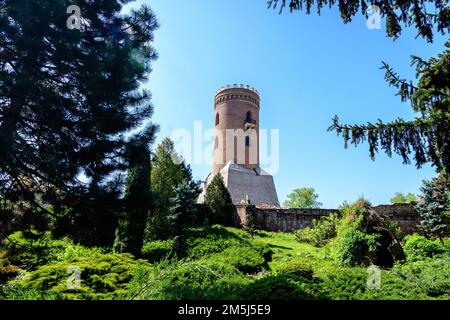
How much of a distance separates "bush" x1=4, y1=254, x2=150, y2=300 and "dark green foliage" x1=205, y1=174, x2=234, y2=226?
12.9 meters

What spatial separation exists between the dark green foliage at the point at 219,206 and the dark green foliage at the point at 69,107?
13.0 metres

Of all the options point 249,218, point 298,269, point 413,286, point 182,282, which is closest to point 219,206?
point 249,218

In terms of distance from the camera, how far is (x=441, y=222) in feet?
54.4

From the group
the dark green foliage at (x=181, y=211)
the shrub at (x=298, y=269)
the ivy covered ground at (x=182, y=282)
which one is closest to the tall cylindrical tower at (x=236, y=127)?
the dark green foliage at (x=181, y=211)

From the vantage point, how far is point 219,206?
19.1 meters

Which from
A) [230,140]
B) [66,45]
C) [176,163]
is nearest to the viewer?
[66,45]

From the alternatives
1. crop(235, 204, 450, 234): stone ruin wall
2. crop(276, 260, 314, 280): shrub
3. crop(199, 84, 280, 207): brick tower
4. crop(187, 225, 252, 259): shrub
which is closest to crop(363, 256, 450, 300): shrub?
crop(276, 260, 314, 280): shrub

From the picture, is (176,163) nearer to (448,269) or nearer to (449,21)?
(448,269)

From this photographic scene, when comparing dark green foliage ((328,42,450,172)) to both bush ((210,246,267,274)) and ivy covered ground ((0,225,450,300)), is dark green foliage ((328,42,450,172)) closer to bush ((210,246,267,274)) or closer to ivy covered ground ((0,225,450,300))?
ivy covered ground ((0,225,450,300))

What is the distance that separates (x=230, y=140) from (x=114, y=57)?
78.5 ft

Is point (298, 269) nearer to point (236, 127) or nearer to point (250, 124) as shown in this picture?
point (236, 127)

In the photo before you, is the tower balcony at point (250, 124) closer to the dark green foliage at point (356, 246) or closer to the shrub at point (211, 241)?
the shrub at point (211, 241)

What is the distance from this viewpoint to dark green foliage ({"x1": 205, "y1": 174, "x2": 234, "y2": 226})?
18953mm

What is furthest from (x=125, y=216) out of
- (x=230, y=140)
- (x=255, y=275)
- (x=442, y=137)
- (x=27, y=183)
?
(x=230, y=140)
